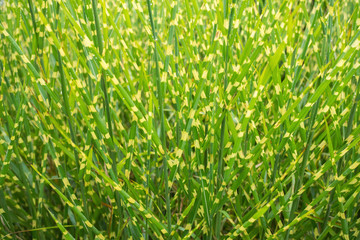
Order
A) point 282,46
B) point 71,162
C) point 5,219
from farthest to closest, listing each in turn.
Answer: point 71,162
point 5,219
point 282,46

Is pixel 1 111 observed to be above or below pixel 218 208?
above

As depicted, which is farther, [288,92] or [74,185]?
[74,185]

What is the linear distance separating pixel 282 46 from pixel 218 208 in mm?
231

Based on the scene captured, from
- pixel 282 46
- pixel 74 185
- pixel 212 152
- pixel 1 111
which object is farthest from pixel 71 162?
pixel 282 46

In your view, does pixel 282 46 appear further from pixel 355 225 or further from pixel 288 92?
pixel 355 225

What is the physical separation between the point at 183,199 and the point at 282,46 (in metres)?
0.32

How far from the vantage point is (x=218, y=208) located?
0.46m

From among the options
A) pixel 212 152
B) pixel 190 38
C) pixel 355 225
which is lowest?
pixel 355 225

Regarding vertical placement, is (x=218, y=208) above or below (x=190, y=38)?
below

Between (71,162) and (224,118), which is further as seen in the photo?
(71,162)

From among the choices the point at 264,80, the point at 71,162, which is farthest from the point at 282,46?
the point at 71,162

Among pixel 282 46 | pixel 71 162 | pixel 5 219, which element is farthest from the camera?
pixel 71 162

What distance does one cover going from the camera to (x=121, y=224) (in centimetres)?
49

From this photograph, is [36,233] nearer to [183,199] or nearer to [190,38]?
[183,199]
